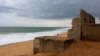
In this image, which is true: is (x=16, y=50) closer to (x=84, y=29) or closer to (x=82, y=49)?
(x=84, y=29)

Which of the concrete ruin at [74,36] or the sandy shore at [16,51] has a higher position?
the concrete ruin at [74,36]

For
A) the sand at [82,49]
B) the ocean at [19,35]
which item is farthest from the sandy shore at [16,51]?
the ocean at [19,35]

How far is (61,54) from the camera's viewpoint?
26.9 feet

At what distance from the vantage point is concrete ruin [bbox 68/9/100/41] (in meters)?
9.79

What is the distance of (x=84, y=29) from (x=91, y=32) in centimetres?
43

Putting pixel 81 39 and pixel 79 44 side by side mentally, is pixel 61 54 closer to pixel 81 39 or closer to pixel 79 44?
pixel 79 44

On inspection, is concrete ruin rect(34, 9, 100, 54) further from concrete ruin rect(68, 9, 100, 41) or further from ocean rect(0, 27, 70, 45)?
ocean rect(0, 27, 70, 45)

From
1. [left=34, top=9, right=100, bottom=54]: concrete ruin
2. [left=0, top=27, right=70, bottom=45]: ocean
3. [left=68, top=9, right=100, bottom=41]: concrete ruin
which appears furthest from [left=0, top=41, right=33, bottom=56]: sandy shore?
[left=0, top=27, right=70, bottom=45]: ocean

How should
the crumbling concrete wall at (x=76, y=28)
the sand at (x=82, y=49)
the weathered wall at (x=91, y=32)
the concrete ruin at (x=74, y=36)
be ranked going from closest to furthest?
the sand at (x=82, y=49)
the concrete ruin at (x=74, y=36)
the weathered wall at (x=91, y=32)
the crumbling concrete wall at (x=76, y=28)

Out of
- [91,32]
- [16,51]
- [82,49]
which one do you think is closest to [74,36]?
[91,32]

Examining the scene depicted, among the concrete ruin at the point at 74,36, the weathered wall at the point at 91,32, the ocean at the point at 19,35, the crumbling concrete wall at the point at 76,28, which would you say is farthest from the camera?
the ocean at the point at 19,35

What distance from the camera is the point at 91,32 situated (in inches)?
388

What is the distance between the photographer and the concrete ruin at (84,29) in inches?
385

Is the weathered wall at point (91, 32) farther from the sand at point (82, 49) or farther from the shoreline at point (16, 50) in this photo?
the shoreline at point (16, 50)
